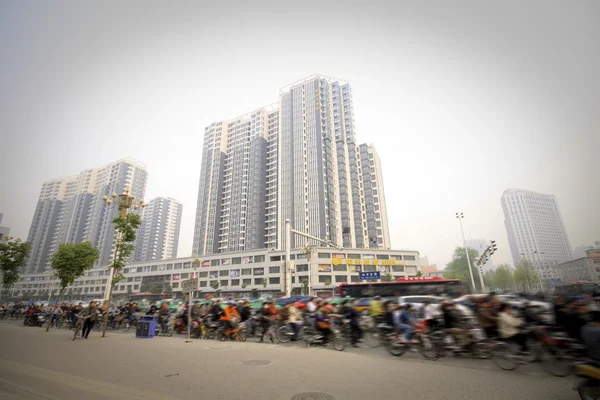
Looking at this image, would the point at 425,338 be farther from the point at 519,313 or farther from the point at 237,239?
the point at 237,239

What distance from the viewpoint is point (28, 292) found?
340 feet

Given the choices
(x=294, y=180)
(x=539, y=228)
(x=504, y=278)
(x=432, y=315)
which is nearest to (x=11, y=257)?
(x=432, y=315)

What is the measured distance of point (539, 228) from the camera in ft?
303

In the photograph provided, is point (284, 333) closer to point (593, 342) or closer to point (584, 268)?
point (593, 342)

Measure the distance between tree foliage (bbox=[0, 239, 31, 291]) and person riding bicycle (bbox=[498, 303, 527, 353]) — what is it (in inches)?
1761

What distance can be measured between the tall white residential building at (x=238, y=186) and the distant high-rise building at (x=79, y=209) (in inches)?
2073

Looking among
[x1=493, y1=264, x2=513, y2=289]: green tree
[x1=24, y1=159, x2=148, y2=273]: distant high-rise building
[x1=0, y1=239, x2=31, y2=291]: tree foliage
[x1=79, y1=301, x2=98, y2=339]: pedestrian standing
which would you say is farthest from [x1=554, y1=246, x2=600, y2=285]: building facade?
[x1=24, y1=159, x2=148, y2=273]: distant high-rise building

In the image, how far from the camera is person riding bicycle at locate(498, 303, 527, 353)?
24.6 feet

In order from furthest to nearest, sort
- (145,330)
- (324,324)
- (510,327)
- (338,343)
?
(145,330)
(324,324)
(338,343)
(510,327)

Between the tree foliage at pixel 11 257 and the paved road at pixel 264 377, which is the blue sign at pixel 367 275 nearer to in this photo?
the paved road at pixel 264 377

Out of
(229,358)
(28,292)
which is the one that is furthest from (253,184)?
(28,292)

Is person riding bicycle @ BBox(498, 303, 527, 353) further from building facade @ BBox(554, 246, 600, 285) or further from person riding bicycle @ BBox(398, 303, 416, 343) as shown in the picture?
building facade @ BBox(554, 246, 600, 285)

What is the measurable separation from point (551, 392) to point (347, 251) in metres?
61.3

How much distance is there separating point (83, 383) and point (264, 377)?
443 cm
